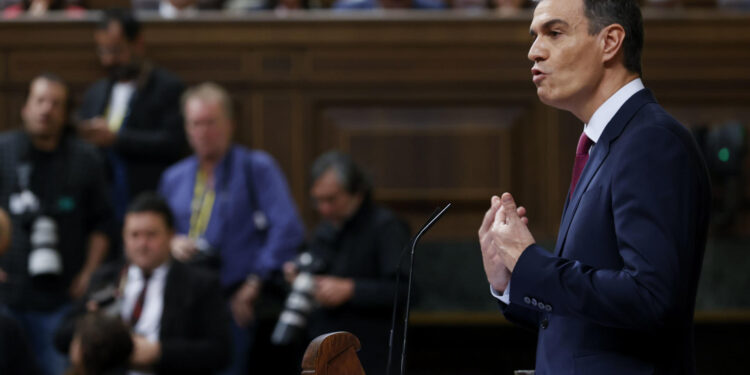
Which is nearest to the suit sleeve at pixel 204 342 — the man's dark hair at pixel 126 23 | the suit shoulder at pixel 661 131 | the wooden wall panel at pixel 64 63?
the man's dark hair at pixel 126 23

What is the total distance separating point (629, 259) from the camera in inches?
58.5

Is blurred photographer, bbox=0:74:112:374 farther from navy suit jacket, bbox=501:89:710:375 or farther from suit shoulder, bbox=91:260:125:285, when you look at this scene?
navy suit jacket, bbox=501:89:710:375

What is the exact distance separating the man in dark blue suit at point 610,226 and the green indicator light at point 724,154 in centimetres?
320

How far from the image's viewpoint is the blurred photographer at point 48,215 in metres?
4.12

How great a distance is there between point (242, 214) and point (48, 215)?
756 millimetres

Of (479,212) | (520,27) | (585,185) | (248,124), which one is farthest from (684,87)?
(585,185)

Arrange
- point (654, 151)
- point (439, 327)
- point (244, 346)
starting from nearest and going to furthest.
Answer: point (654, 151) → point (244, 346) → point (439, 327)

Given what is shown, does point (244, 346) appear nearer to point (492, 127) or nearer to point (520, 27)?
point (492, 127)

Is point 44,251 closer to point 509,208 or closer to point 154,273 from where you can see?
point 154,273

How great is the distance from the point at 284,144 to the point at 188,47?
2.06ft

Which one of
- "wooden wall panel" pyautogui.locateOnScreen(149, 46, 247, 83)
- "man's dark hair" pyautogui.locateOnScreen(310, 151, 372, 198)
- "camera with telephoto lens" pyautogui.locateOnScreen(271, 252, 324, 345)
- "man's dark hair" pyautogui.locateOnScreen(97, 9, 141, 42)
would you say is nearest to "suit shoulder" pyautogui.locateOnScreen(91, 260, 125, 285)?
"camera with telephoto lens" pyautogui.locateOnScreen(271, 252, 324, 345)

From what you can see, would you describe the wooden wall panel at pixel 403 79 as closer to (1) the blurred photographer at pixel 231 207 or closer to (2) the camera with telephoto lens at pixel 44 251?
(1) the blurred photographer at pixel 231 207

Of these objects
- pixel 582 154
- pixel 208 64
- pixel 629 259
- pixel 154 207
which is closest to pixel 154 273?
pixel 154 207

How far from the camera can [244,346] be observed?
415 cm
